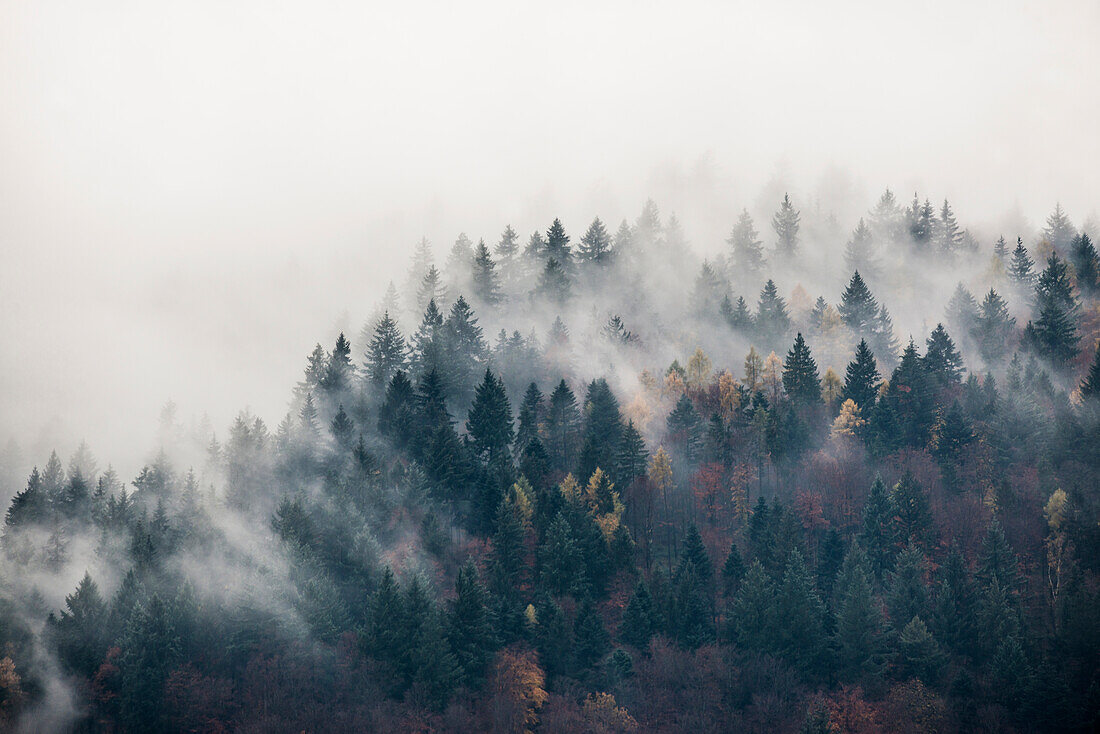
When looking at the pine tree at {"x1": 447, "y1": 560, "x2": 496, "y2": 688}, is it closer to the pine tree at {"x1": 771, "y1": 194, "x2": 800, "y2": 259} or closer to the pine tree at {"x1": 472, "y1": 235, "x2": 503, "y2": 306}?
the pine tree at {"x1": 472, "y1": 235, "x2": 503, "y2": 306}

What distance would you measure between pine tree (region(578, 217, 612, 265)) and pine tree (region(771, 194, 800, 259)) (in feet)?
117

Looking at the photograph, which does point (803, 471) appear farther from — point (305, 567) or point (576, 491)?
point (305, 567)

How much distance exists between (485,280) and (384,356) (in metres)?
27.7

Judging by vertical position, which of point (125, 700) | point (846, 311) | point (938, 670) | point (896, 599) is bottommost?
point (125, 700)

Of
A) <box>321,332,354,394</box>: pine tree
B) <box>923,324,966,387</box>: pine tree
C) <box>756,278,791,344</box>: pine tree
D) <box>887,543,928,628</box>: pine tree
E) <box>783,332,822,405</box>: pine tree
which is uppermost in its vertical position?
<box>756,278,791,344</box>: pine tree

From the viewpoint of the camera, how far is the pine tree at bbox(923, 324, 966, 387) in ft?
370

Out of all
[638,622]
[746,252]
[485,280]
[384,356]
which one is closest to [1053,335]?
[746,252]

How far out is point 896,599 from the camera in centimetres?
8425

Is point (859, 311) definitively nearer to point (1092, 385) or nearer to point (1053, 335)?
point (1053, 335)

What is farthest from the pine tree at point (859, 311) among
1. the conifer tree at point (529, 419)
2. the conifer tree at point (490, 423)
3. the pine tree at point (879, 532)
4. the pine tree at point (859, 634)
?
the pine tree at point (859, 634)

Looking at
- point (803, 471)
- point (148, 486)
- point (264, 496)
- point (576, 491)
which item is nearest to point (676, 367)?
point (803, 471)

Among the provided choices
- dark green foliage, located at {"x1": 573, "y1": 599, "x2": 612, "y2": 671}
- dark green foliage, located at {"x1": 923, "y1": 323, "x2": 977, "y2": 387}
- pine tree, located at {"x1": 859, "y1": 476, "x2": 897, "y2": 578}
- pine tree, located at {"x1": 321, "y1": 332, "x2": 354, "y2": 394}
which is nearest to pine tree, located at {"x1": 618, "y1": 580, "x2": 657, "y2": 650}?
dark green foliage, located at {"x1": 573, "y1": 599, "x2": 612, "y2": 671}

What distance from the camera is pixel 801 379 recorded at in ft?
369

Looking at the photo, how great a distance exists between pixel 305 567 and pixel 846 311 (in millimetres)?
84859
